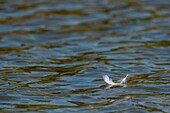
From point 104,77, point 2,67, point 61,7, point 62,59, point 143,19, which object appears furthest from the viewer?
point 61,7

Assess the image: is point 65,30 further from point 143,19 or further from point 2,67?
point 2,67

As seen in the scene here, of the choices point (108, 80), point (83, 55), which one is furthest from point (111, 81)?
point (83, 55)

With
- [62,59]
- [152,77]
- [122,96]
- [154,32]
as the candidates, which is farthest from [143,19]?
[122,96]

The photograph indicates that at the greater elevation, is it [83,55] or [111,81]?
[83,55]

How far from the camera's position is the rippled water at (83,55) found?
526cm

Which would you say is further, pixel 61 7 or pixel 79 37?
pixel 61 7

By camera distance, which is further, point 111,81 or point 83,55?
point 83,55

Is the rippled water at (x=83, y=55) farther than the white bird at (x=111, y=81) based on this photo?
No

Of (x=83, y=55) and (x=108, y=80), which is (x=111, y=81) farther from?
(x=83, y=55)

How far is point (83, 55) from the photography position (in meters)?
7.11

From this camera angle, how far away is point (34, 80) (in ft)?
19.6

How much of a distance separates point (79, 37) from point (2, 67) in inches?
71.6

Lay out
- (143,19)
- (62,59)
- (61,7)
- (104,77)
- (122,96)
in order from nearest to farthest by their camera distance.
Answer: (122,96), (104,77), (62,59), (143,19), (61,7)

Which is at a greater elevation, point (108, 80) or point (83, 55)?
point (83, 55)
